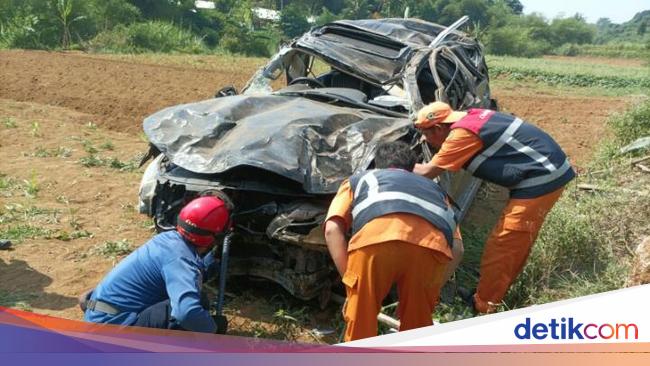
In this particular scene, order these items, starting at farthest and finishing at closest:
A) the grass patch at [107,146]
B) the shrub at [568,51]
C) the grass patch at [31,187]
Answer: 1. the shrub at [568,51]
2. the grass patch at [107,146]
3. the grass patch at [31,187]

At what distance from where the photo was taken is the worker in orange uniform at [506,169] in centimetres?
446

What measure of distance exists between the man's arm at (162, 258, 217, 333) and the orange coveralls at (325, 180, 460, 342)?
2.53 ft

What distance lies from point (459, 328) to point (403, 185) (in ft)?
3.25

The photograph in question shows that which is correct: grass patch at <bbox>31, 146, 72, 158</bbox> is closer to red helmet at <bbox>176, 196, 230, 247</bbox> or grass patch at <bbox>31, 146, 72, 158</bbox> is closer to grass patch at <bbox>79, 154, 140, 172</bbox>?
grass patch at <bbox>79, 154, 140, 172</bbox>

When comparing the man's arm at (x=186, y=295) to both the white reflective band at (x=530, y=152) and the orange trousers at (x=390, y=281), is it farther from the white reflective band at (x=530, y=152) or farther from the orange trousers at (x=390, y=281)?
the white reflective band at (x=530, y=152)

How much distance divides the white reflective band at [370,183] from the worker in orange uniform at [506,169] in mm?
1068

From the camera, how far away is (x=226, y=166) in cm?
427

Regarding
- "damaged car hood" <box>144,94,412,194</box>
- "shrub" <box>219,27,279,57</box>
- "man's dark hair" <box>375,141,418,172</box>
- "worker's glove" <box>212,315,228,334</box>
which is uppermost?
"man's dark hair" <box>375,141,418,172</box>

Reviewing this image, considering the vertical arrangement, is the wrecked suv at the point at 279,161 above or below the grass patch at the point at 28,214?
above

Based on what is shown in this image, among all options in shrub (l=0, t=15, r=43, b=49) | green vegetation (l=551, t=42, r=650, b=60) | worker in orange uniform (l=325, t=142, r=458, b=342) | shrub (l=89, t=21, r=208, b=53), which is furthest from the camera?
green vegetation (l=551, t=42, r=650, b=60)

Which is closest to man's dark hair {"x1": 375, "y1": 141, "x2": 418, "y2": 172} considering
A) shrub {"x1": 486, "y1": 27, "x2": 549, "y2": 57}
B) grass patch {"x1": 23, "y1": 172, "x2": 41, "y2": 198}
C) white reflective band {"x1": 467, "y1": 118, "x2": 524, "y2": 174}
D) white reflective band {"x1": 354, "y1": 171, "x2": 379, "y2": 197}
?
white reflective band {"x1": 354, "y1": 171, "x2": 379, "y2": 197}

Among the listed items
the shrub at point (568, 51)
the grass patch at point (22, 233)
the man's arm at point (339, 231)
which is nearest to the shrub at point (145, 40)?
the grass patch at point (22, 233)

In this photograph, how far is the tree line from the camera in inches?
936

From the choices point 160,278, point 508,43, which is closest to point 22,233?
point 160,278
